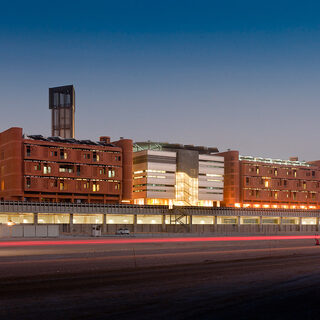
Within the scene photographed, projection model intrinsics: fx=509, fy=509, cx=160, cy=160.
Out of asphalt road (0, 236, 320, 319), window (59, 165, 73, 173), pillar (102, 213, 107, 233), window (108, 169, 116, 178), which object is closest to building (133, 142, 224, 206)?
window (108, 169, 116, 178)

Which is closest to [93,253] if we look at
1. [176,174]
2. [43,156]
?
[43,156]

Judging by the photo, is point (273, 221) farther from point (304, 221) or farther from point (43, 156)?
point (43, 156)

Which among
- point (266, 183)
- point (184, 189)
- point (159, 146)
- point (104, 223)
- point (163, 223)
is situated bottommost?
point (163, 223)

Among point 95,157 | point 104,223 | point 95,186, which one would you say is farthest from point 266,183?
point 104,223

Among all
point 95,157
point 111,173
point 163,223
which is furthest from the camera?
point 111,173

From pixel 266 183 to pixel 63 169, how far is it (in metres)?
76.0

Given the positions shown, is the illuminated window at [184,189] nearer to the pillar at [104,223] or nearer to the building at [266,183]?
the building at [266,183]

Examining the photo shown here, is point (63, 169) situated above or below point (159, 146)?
below

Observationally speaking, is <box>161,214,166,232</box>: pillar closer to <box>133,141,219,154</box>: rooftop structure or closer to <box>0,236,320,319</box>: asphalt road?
<box>133,141,219,154</box>: rooftop structure

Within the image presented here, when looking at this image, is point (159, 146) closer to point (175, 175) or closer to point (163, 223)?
point (175, 175)

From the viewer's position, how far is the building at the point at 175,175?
15975 cm

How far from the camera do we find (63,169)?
465 feet

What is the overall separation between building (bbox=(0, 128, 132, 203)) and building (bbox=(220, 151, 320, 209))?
42.5 m

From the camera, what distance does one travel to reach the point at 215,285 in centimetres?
2378
